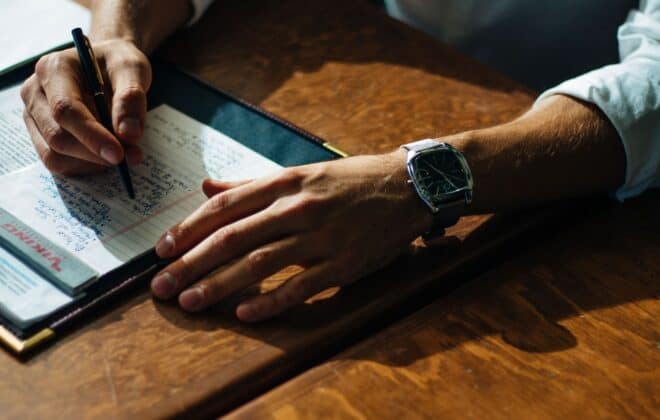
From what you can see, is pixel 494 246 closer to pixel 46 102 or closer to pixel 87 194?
pixel 87 194

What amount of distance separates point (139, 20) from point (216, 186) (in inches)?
19.1

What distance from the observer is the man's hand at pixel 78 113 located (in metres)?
1.01

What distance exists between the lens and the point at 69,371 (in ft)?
2.65

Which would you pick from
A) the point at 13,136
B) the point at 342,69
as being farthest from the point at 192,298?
the point at 342,69

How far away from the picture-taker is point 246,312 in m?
0.88

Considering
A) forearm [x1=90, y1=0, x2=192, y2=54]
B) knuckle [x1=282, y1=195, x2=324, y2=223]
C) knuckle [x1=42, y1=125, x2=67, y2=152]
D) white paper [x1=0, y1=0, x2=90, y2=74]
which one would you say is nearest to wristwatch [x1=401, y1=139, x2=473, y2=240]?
knuckle [x1=282, y1=195, x2=324, y2=223]

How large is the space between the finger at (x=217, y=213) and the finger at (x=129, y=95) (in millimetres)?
177

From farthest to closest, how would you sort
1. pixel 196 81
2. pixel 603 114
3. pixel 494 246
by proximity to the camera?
pixel 196 81
pixel 603 114
pixel 494 246

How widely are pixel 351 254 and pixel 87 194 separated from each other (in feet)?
1.25

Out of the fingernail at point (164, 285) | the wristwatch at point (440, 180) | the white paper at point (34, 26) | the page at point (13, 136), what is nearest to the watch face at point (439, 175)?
the wristwatch at point (440, 180)

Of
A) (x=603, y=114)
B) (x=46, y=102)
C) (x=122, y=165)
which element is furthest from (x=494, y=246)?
(x=46, y=102)

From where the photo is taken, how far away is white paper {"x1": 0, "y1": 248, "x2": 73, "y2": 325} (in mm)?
849

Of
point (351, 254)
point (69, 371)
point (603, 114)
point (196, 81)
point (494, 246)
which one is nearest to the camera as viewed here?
point (69, 371)

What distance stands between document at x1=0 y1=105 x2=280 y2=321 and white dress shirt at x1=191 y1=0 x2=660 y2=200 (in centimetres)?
41
